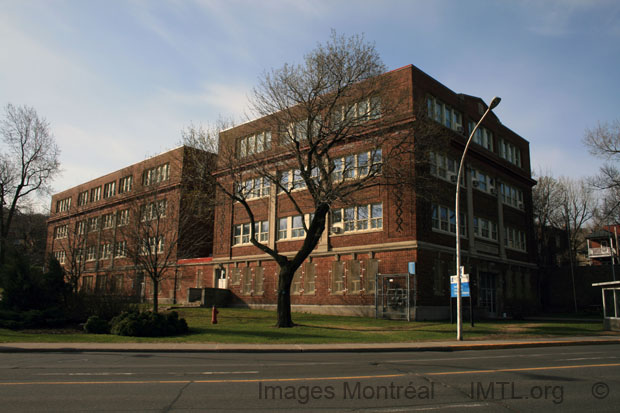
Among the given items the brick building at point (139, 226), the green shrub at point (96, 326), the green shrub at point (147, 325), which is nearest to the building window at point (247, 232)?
the brick building at point (139, 226)

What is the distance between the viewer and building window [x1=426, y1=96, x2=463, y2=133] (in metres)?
33.1

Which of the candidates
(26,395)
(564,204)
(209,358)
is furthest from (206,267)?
(564,204)

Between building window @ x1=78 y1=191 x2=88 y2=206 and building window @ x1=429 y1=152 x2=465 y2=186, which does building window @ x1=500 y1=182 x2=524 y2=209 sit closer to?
building window @ x1=429 y1=152 x2=465 y2=186

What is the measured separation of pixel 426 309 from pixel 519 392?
2138cm

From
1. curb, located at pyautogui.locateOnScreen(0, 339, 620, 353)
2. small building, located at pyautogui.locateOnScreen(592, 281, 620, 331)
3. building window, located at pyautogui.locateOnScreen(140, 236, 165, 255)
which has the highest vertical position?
building window, located at pyautogui.locateOnScreen(140, 236, 165, 255)

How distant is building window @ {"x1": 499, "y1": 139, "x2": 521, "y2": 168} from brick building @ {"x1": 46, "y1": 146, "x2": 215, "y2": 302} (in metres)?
25.9

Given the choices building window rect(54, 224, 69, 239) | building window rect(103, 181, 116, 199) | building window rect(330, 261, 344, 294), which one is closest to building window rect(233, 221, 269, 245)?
building window rect(330, 261, 344, 294)

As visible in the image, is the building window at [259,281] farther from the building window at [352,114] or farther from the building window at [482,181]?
the building window at [482,181]

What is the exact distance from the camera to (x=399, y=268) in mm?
29500

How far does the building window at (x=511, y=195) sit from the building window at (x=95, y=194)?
4669cm

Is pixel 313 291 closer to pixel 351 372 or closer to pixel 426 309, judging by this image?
pixel 426 309

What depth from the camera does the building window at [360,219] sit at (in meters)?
31.3

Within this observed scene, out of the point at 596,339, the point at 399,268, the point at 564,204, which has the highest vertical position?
A: the point at 564,204

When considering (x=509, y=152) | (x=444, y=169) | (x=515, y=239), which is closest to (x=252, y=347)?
(x=444, y=169)
